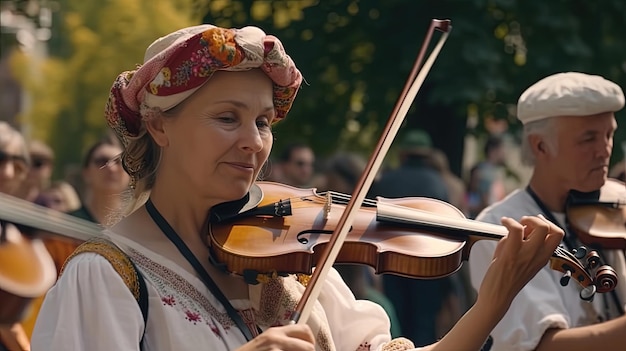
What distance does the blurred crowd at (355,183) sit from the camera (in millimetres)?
6039

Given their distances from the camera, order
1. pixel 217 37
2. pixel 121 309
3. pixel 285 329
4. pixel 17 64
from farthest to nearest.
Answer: pixel 17 64 < pixel 217 37 < pixel 121 309 < pixel 285 329

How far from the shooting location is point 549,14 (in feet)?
24.1

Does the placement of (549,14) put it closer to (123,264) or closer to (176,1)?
(123,264)

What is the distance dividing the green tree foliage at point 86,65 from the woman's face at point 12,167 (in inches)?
641

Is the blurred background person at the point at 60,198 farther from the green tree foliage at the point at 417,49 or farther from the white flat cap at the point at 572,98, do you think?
the white flat cap at the point at 572,98

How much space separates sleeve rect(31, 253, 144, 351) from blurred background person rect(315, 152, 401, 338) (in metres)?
4.32

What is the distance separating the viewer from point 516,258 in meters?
2.62

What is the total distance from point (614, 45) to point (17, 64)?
2117cm

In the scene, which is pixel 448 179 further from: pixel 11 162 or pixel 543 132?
pixel 543 132

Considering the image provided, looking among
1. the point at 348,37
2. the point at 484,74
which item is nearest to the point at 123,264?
the point at 484,74

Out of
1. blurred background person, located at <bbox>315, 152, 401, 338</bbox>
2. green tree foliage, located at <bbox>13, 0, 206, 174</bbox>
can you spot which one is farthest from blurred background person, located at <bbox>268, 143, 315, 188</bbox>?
green tree foliage, located at <bbox>13, 0, 206, 174</bbox>

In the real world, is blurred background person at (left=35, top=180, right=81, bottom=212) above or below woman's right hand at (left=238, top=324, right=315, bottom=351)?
below

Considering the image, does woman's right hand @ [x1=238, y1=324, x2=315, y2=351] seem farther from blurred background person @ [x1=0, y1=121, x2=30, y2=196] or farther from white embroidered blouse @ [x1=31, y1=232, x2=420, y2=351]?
blurred background person @ [x1=0, y1=121, x2=30, y2=196]

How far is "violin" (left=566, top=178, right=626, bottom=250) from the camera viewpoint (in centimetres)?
382
